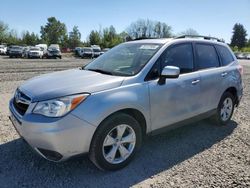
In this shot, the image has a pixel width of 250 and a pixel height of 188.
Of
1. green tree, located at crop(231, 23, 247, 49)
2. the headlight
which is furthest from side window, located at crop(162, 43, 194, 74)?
green tree, located at crop(231, 23, 247, 49)

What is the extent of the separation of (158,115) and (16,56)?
34.4 meters

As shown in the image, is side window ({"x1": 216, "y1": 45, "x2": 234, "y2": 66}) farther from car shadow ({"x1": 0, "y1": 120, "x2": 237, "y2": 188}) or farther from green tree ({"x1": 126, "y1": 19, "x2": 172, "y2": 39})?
green tree ({"x1": 126, "y1": 19, "x2": 172, "y2": 39})

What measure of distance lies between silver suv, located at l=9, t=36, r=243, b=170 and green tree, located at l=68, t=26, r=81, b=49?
8532 cm

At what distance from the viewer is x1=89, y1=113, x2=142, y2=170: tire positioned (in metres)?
3.20

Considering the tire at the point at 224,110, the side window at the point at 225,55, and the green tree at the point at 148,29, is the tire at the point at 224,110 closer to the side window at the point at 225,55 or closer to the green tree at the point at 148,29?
the side window at the point at 225,55

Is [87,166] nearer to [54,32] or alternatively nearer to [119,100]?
[119,100]

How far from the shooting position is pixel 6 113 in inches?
234

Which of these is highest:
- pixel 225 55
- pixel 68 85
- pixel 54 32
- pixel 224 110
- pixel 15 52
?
pixel 54 32

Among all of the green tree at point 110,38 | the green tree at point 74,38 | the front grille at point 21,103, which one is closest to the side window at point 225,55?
the front grille at point 21,103

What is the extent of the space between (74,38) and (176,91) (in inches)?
3480

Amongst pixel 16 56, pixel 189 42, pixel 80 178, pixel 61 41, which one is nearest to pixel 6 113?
pixel 80 178

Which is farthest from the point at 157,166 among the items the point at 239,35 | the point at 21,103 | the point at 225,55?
the point at 239,35

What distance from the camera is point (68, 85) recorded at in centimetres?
330

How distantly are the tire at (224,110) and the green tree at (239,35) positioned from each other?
96000 mm
